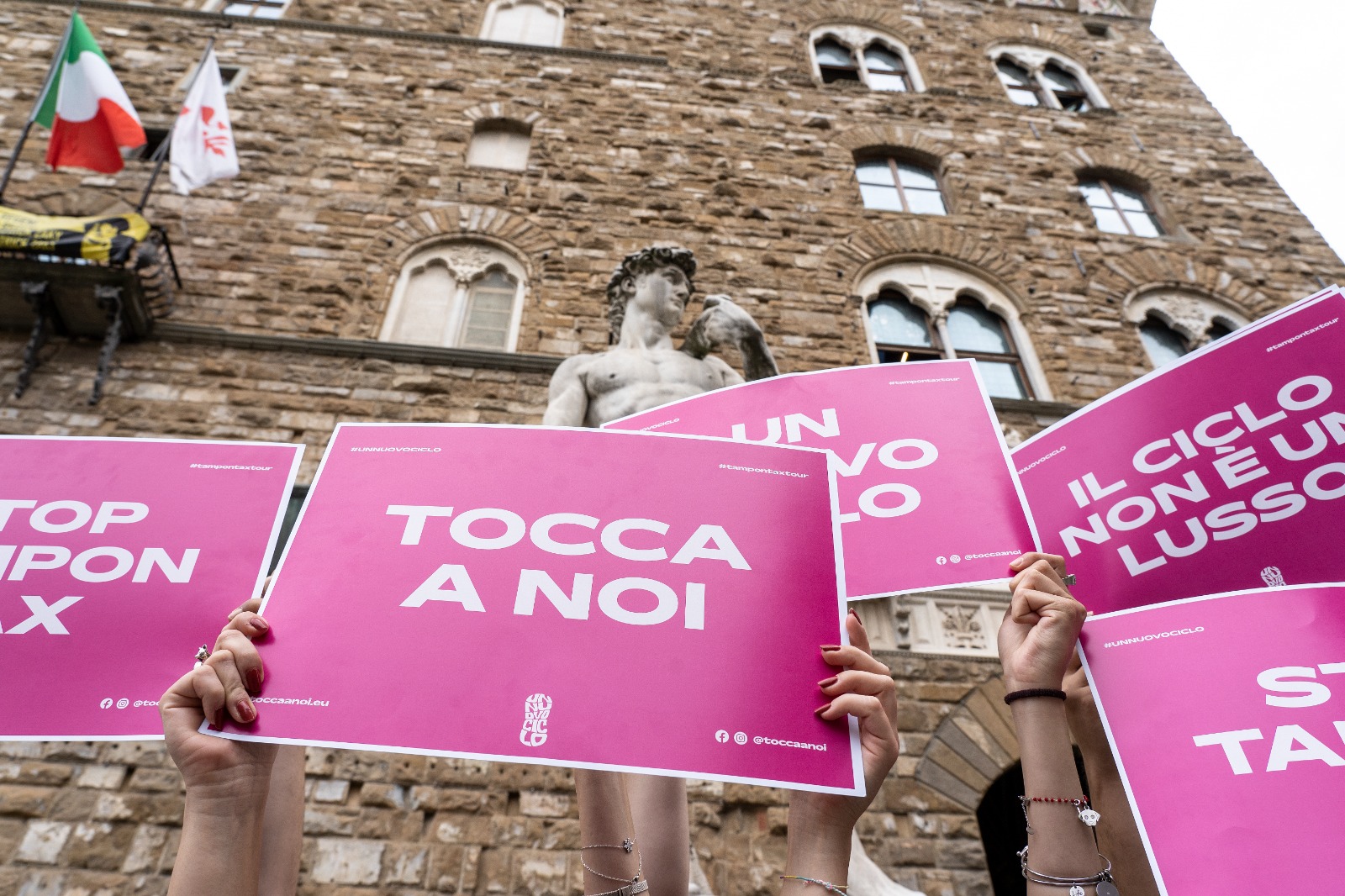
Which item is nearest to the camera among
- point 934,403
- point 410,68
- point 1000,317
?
point 934,403

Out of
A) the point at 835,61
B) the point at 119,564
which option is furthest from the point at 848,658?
the point at 835,61

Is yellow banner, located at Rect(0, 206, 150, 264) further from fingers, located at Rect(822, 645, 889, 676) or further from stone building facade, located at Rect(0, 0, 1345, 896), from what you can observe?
fingers, located at Rect(822, 645, 889, 676)

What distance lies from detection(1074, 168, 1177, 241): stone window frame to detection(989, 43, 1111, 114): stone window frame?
1.63 m

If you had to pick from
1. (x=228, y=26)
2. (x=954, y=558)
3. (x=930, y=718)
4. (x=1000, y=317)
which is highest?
(x=228, y=26)

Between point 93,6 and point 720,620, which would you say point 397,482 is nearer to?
point 720,620

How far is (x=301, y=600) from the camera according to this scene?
4.60 ft

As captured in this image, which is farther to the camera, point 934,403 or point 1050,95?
point 1050,95

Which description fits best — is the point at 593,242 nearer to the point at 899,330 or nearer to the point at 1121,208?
the point at 899,330

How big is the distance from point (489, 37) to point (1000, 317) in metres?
7.07

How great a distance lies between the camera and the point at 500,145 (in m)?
8.23

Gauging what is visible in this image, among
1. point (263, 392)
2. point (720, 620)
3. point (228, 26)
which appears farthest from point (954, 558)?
point (228, 26)

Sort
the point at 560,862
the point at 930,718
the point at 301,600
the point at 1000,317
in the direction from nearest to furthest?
the point at 301,600 < the point at 560,862 < the point at 930,718 < the point at 1000,317

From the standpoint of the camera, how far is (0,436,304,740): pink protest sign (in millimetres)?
1500

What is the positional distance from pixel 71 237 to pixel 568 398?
4.85m
